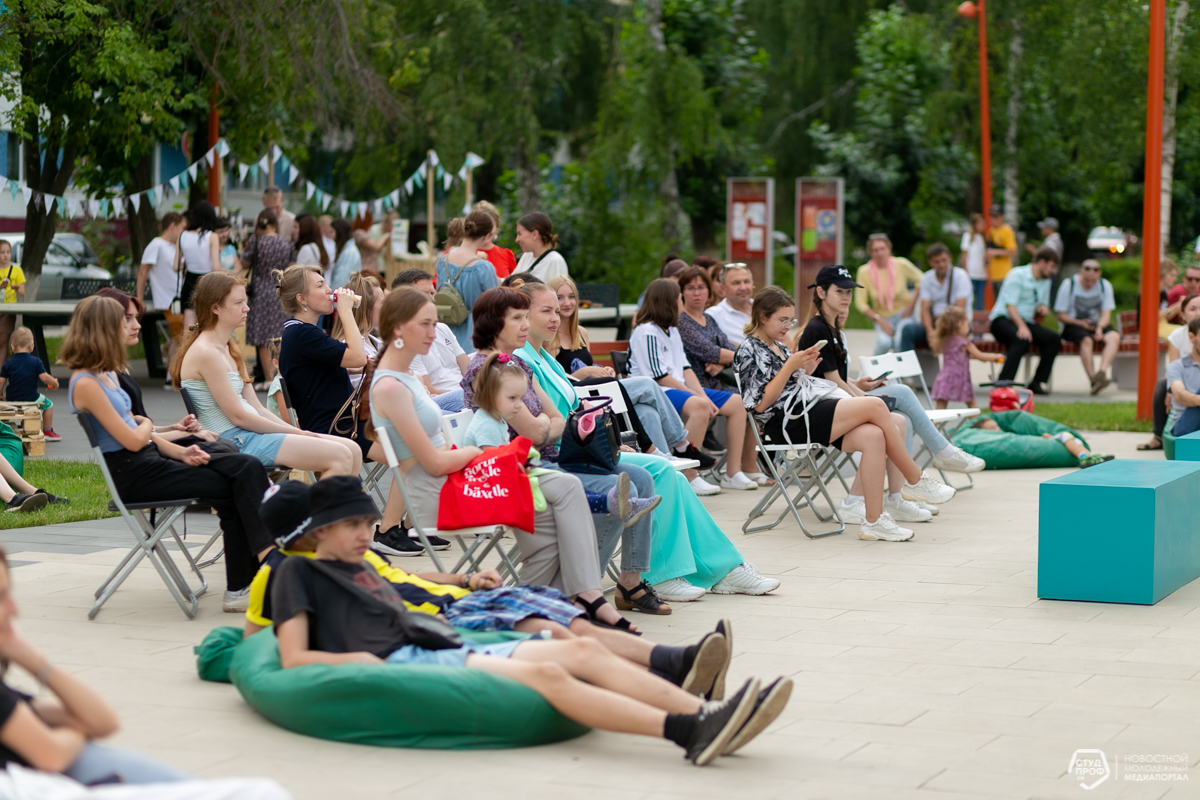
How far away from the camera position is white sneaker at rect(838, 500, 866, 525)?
8.15m

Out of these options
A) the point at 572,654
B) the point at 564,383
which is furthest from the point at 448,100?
the point at 572,654

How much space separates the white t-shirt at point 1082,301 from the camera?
15922 millimetres

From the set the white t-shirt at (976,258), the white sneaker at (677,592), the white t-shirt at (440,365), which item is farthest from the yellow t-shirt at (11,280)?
the white t-shirt at (976,258)

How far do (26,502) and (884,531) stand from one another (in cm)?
491

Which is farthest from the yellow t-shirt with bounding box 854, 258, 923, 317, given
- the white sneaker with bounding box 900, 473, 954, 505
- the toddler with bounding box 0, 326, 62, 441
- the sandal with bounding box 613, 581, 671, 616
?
the sandal with bounding box 613, 581, 671, 616

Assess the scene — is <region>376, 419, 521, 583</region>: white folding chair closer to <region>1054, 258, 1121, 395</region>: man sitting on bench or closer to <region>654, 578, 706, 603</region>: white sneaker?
<region>654, 578, 706, 603</region>: white sneaker

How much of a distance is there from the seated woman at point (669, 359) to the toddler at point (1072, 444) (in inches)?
111

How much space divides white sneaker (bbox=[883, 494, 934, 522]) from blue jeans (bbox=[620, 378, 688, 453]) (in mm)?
1352

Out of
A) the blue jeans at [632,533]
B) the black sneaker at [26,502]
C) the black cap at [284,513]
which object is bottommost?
the black sneaker at [26,502]

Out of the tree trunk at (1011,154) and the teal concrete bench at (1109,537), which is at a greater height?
the tree trunk at (1011,154)

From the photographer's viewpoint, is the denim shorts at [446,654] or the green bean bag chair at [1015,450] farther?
the green bean bag chair at [1015,450]

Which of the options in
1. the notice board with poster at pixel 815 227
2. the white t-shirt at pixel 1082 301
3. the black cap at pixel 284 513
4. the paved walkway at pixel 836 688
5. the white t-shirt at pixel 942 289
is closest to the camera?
the paved walkway at pixel 836 688

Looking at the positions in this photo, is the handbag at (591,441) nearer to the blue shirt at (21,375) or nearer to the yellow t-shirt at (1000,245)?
the blue shirt at (21,375)

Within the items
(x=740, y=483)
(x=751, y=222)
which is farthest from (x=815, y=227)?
(x=740, y=483)
